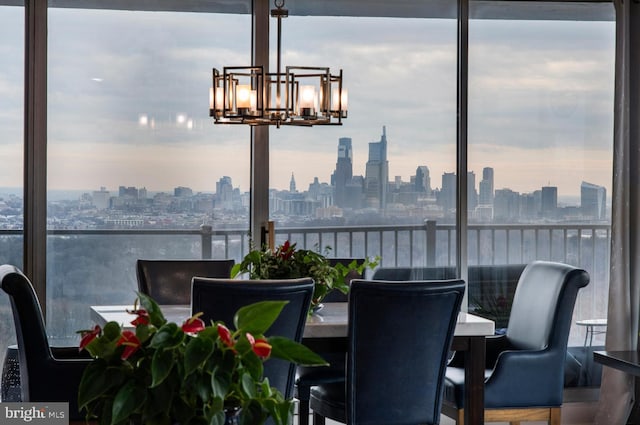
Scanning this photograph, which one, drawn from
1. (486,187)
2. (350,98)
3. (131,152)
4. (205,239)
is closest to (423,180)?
(486,187)

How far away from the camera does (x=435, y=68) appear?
5.42 metres

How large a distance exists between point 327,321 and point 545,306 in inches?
45.6

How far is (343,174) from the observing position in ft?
17.6

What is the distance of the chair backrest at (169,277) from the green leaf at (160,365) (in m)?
Result: 3.43

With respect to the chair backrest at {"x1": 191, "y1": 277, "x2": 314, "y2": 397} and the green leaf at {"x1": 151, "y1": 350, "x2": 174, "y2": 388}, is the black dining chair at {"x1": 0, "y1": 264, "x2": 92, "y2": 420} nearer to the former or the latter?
the chair backrest at {"x1": 191, "y1": 277, "x2": 314, "y2": 397}

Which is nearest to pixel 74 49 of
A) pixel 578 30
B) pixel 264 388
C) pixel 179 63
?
pixel 179 63

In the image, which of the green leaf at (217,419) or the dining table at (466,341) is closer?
the green leaf at (217,419)

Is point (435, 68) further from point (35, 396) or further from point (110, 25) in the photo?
point (35, 396)

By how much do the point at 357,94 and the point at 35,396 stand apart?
2750 millimetres

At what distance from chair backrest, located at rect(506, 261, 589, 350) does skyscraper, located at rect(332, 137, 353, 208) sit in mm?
1304

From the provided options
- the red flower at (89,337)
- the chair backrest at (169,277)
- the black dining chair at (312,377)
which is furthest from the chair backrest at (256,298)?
the red flower at (89,337)

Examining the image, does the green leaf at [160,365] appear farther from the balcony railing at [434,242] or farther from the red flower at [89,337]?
the balcony railing at [434,242]

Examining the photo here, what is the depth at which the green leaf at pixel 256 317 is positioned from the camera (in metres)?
1.22

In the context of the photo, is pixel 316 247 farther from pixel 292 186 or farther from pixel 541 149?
pixel 541 149
